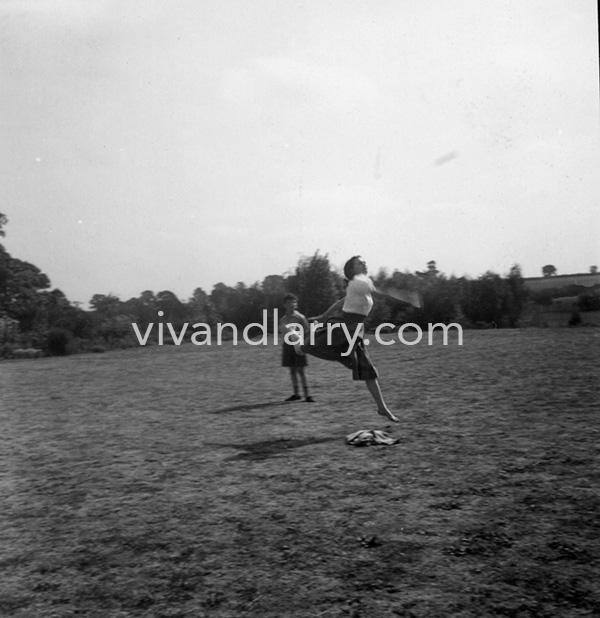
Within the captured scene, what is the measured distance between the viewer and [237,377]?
41.8 feet

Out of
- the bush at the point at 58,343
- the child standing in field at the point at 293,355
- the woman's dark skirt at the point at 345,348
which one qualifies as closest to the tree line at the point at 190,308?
the bush at the point at 58,343

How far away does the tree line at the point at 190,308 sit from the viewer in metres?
22.6

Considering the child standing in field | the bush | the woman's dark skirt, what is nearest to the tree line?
the bush

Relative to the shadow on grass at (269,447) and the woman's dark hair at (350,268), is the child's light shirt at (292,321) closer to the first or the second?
the woman's dark hair at (350,268)

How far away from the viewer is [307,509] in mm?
4234

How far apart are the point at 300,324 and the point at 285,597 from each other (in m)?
6.26

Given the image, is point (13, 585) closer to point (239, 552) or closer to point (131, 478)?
point (239, 552)

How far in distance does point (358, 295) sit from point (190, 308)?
18.5 m

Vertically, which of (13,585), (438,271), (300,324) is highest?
(438,271)

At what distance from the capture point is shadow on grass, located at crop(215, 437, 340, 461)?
580 centimetres

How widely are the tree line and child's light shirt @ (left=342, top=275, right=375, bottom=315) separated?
49.3ft

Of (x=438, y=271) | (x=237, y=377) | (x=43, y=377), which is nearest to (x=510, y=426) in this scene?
(x=237, y=377)

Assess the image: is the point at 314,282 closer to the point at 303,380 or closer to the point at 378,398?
the point at 303,380

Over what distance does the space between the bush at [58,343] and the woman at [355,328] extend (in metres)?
17.4
